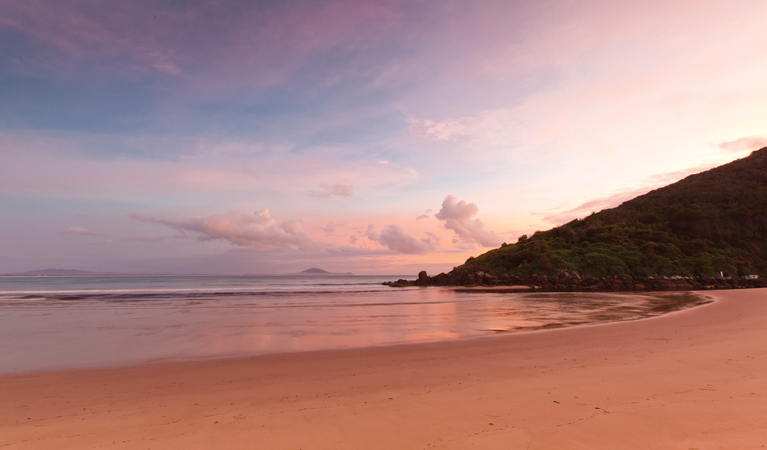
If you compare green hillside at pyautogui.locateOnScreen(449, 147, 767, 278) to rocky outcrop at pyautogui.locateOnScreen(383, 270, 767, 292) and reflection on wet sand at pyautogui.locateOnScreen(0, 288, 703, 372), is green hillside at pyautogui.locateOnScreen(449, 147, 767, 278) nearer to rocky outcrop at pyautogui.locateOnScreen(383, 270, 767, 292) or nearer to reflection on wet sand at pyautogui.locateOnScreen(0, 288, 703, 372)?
rocky outcrop at pyautogui.locateOnScreen(383, 270, 767, 292)

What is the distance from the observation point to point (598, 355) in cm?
943

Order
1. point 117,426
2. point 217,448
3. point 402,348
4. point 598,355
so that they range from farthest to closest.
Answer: point 402,348 → point 598,355 → point 117,426 → point 217,448

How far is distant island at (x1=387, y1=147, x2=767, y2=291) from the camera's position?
48.7 m

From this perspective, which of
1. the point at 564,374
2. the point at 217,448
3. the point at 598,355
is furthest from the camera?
the point at 598,355

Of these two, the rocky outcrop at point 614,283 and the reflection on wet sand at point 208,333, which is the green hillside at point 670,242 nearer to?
the rocky outcrop at point 614,283

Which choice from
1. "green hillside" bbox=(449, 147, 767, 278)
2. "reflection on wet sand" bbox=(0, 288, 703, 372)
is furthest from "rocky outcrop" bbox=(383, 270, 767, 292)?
"reflection on wet sand" bbox=(0, 288, 703, 372)

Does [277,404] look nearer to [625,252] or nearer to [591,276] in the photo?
[591,276]

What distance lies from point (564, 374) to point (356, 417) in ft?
15.8

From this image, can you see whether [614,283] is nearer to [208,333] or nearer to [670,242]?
[670,242]

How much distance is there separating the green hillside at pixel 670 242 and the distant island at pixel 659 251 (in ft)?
0.37

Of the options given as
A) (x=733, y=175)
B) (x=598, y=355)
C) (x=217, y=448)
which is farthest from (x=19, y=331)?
(x=733, y=175)

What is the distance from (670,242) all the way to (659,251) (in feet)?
15.7

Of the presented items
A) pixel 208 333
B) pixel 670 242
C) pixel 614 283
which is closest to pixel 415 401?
pixel 208 333

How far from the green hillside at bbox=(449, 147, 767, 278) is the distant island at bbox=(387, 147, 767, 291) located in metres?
0.11
